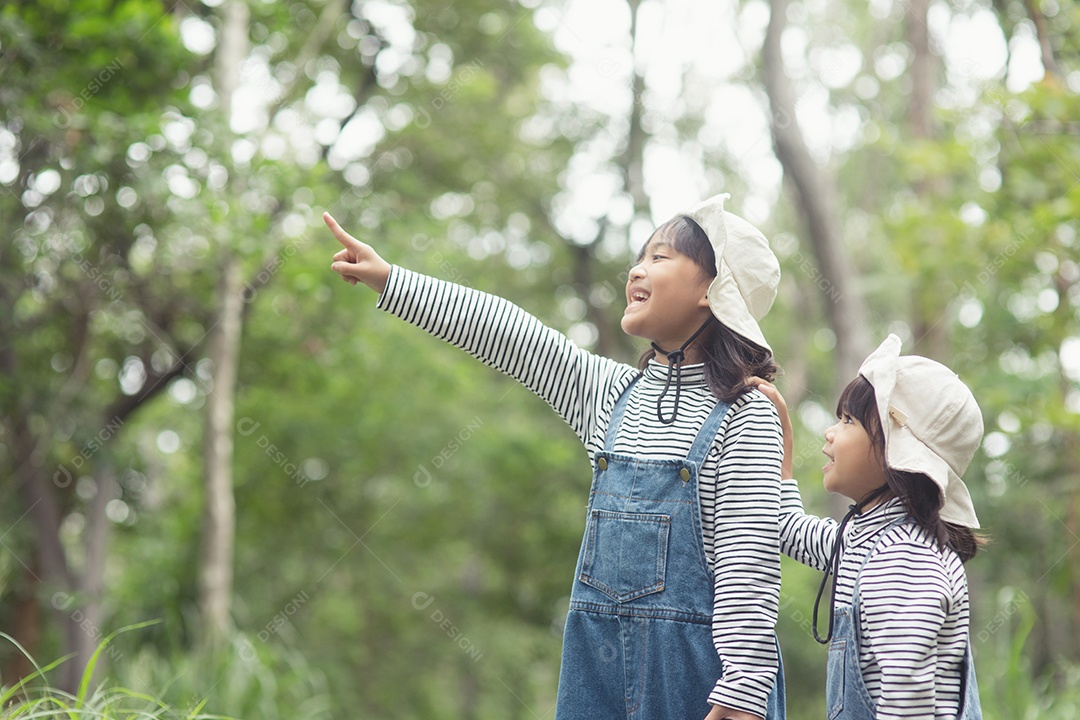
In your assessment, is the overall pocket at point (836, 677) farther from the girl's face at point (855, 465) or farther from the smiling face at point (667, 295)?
the smiling face at point (667, 295)

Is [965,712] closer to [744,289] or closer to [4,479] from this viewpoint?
[744,289]

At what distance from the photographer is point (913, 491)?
69.7 inches

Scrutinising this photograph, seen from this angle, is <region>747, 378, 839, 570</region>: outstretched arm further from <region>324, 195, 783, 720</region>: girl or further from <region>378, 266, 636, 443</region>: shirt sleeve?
<region>378, 266, 636, 443</region>: shirt sleeve

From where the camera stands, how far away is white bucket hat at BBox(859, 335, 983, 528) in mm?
1780

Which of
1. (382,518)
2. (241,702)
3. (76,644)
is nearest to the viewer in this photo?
(241,702)

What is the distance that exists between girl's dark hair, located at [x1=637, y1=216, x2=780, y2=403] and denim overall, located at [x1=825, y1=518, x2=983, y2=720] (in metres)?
0.37

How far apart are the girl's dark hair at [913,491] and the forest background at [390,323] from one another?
5.37 ft

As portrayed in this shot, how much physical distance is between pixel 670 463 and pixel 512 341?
395 mm

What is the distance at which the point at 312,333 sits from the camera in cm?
805

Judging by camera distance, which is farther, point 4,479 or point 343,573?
point 343,573

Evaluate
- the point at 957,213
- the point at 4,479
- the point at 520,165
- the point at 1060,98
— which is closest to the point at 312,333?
the point at 4,479

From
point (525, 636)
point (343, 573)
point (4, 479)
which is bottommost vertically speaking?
point (343, 573)

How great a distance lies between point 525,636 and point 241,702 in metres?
6.10

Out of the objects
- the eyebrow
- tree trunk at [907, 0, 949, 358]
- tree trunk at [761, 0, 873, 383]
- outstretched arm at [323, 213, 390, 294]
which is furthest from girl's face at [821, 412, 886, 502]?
tree trunk at [907, 0, 949, 358]
